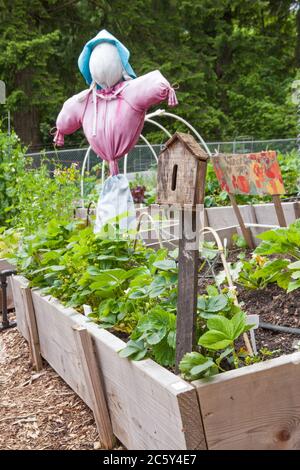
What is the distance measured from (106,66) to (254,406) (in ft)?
10.1

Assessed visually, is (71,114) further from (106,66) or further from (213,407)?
(213,407)

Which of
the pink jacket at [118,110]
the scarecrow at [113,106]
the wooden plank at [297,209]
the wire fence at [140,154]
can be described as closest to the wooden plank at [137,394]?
the scarecrow at [113,106]

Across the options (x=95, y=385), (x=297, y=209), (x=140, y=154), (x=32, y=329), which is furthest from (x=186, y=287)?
(x=140, y=154)

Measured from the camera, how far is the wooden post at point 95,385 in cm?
188

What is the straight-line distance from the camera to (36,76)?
44.3ft

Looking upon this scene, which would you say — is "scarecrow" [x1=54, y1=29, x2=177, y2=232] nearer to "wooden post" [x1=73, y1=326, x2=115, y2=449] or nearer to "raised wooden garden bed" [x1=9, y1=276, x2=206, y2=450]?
"raised wooden garden bed" [x1=9, y1=276, x2=206, y2=450]

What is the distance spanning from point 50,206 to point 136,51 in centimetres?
1203

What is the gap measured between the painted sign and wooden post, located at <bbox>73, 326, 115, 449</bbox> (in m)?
1.63

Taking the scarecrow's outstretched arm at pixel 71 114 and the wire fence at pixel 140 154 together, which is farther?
the wire fence at pixel 140 154

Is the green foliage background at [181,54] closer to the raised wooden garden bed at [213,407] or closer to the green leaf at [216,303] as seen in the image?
the green leaf at [216,303]

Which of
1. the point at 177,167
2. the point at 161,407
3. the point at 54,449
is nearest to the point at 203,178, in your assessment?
the point at 177,167

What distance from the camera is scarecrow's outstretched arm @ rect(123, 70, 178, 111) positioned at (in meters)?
3.71

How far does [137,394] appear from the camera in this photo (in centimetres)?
158
